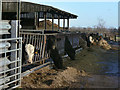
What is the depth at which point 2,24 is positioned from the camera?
14.8 feet

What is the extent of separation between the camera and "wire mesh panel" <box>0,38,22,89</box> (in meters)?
4.50

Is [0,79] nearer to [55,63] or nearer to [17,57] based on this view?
[17,57]

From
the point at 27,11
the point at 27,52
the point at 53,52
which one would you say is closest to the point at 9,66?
the point at 27,52

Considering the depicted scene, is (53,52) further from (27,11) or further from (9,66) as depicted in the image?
(27,11)

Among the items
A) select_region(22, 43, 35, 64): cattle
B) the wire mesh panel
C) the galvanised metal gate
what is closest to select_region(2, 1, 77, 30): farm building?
select_region(22, 43, 35, 64): cattle

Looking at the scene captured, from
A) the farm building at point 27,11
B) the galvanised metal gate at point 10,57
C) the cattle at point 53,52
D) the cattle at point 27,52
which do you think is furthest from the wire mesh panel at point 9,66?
the farm building at point 27,11

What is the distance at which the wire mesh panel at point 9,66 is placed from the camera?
450cm

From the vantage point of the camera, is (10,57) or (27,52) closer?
(10,57)

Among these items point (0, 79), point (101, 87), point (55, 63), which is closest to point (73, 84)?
point (101, 87)

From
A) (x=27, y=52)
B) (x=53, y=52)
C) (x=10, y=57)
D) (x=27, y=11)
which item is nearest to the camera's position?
(x=10, y=57)

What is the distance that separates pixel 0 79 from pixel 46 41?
11.7ft

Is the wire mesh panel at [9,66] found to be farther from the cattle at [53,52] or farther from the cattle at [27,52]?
the cattle at [53,52]

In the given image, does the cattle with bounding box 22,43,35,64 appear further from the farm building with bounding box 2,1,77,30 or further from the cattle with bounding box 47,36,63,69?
the farm building with bounding box 2,1,77,30

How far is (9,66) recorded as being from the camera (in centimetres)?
498
